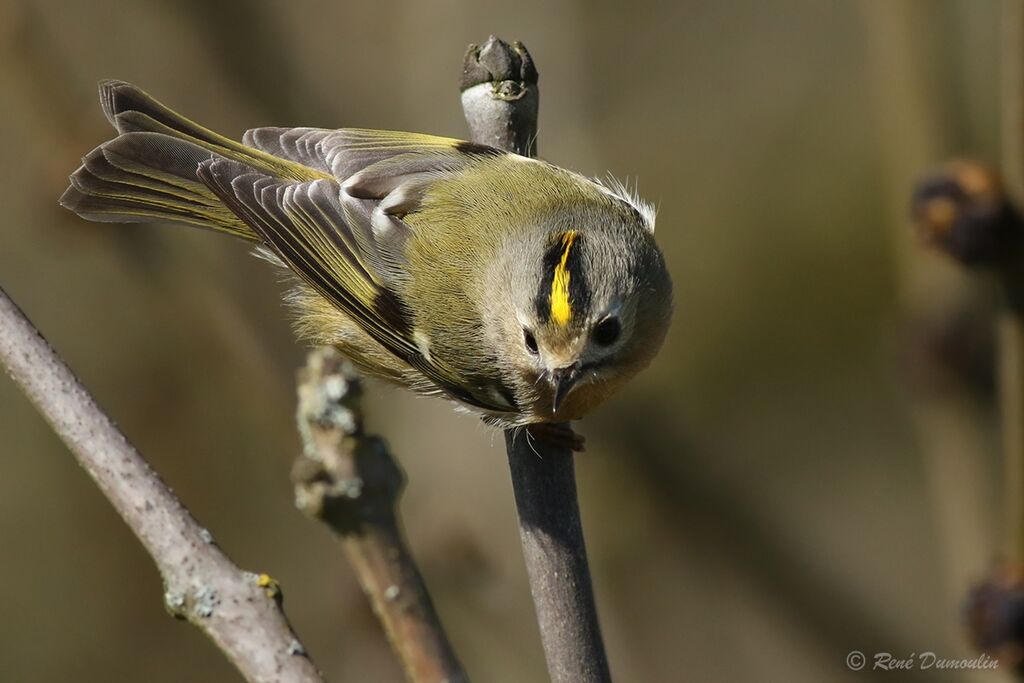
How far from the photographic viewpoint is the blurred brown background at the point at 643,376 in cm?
296

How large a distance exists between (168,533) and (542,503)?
1.90 feet

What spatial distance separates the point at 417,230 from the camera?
260 cm

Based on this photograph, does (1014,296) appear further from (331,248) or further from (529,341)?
(331,248)

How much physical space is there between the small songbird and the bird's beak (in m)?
0.03

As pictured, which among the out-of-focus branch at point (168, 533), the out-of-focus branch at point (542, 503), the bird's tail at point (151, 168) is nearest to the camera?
the out-of-focus branch at point (168, 533)

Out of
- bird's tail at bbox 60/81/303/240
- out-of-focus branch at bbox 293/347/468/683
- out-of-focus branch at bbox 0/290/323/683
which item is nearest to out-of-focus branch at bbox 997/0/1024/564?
out-of-focus branch at bbox 293/347/468/683

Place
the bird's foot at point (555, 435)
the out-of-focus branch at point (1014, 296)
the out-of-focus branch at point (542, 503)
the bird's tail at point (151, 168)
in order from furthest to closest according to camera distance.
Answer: the bird's tail at point (151, 168) < the bird's foot at point (555, 435) < the out-of-focus branch at point (1014, 296) < the out-of-focus branch at point (542, 503)

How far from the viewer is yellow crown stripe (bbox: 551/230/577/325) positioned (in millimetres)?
2217

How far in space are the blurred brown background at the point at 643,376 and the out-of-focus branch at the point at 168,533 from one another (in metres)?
1.25

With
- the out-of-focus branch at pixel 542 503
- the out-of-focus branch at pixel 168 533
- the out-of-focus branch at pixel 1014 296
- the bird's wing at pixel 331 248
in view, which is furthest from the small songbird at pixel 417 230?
the out-of-focus branch at pixel 168 533

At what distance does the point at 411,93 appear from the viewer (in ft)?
12.9

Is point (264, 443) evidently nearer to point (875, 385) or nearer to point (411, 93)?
point (411, 93)

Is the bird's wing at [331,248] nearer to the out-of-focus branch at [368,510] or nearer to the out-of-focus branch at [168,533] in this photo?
the out-of-focus branch at [368,510]

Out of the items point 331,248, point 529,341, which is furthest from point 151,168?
point 529,341
